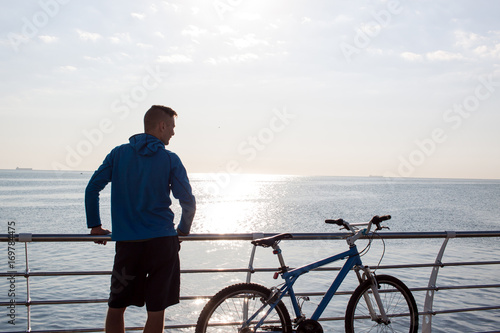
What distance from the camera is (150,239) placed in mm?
3059

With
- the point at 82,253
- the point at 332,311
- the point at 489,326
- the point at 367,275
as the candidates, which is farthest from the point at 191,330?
the point at 82,253

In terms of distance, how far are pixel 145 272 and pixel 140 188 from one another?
554 mm

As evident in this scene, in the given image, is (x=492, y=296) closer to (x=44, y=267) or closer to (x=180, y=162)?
(x=180, y=162)

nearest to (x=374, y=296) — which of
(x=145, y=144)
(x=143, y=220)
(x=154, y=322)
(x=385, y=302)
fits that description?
(x=385, y=302)

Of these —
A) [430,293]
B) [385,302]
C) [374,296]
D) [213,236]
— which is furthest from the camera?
[430,293]

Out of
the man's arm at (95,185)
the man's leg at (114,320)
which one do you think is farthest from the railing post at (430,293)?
the man's arm at (95,185)

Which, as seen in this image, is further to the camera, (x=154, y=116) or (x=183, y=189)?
(x=154, y=116)

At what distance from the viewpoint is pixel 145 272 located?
10.2 ft

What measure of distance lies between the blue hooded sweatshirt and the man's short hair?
0.10 metres

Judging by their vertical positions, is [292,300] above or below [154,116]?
below

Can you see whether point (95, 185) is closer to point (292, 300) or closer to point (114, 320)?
point (114, 320)

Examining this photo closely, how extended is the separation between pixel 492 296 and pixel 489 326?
10.8 feet

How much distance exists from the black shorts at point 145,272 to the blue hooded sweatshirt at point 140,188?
7 centimetres

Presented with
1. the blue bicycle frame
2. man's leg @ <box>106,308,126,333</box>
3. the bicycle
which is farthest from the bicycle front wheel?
man's leg @ <box>106,308,126,333</box>
